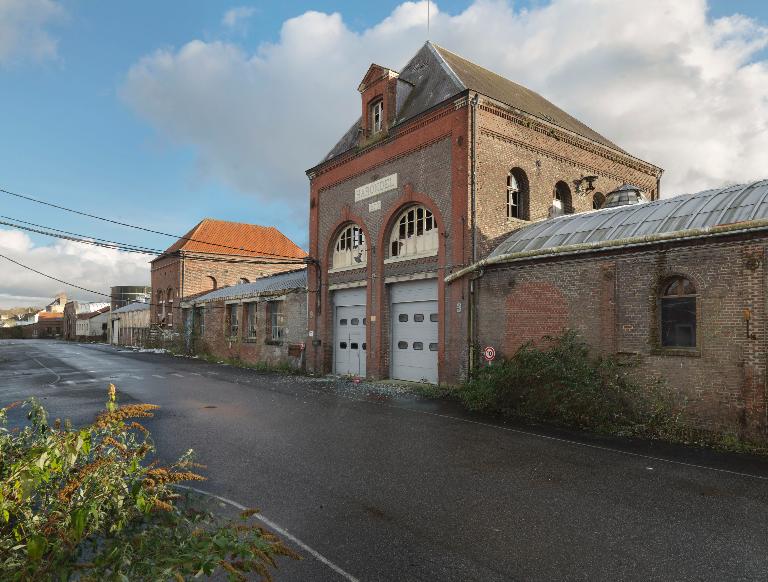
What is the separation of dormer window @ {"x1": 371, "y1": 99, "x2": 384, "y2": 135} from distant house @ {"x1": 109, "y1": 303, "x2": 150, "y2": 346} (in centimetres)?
3436

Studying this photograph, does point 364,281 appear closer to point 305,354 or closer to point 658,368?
point 305,354

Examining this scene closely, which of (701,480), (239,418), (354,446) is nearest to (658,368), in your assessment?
(701,480)

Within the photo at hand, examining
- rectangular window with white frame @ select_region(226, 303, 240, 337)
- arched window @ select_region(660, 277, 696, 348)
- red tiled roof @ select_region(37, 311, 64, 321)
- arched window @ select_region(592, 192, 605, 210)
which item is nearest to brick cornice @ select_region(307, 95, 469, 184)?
arched window @ select_region(592, 192, 605, 210)

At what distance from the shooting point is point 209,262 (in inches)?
1710

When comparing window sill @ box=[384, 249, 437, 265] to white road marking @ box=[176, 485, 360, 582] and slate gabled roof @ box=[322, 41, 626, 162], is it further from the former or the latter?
white road marking @ box=[176, 485, 360, 582]

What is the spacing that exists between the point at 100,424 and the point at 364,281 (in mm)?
15238

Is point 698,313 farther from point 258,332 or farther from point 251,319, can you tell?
point 251,319

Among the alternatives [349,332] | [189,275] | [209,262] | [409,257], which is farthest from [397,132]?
[209,262]

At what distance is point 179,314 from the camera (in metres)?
38.6

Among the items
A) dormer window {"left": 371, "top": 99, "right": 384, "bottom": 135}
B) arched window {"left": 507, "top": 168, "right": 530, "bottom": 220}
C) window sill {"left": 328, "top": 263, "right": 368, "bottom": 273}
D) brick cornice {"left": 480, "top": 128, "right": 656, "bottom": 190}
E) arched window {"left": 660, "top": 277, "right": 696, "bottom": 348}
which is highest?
dormer window {"left": 371, "top": 99, "right": 384, "bottom": 135}

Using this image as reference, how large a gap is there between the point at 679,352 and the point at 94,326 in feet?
262

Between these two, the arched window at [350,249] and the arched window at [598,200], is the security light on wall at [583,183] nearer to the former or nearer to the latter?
the arched window at [598,200]

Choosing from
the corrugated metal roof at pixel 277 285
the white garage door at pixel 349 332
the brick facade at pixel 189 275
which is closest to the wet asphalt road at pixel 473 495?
the white garage door at pixel 349 332

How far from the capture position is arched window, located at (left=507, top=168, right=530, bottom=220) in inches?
642
